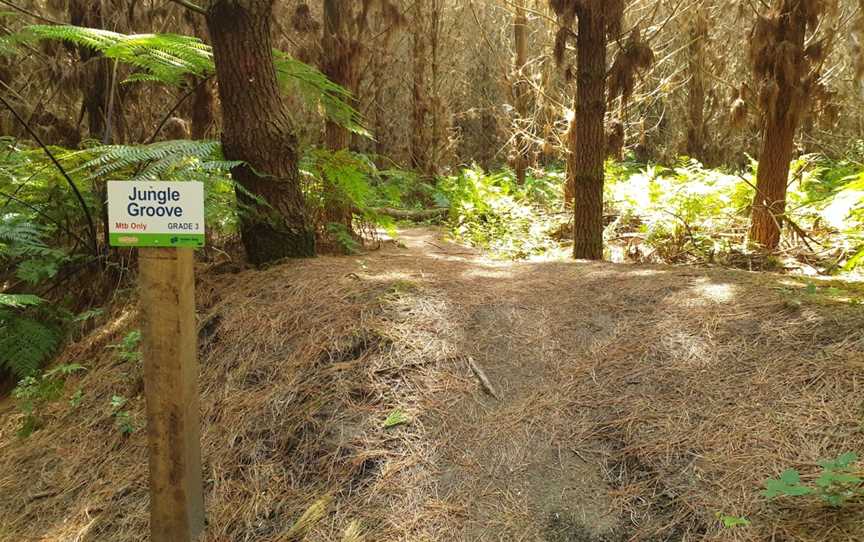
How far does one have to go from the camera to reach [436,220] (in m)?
11.9

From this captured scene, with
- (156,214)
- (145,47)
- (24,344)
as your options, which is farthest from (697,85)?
(24,344)

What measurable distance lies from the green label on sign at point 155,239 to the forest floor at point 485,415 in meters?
1.22

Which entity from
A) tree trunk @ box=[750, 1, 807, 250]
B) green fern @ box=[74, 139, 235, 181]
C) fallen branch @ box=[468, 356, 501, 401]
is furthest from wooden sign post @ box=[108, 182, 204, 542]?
tree trunk @ box=[750, 1, 807, 250]

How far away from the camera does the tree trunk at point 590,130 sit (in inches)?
234

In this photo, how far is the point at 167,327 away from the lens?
2531mm

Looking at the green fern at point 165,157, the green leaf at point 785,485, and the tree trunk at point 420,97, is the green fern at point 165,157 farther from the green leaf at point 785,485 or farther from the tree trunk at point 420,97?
the tree trunk at point 420,97

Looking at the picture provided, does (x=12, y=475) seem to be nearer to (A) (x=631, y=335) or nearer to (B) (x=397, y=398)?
(B) (x=397, y=398)

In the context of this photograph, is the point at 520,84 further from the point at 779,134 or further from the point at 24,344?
the point at 24,344

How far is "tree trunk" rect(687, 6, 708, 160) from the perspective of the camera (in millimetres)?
13033

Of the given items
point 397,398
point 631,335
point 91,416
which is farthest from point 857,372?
point 91,416

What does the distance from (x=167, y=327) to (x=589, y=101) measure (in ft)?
16.7

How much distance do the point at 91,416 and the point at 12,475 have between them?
0.52m

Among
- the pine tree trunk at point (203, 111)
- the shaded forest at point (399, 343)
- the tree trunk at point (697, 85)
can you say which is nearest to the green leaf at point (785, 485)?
the shaded forest at point (399, 343)

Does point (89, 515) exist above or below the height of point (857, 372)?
below
